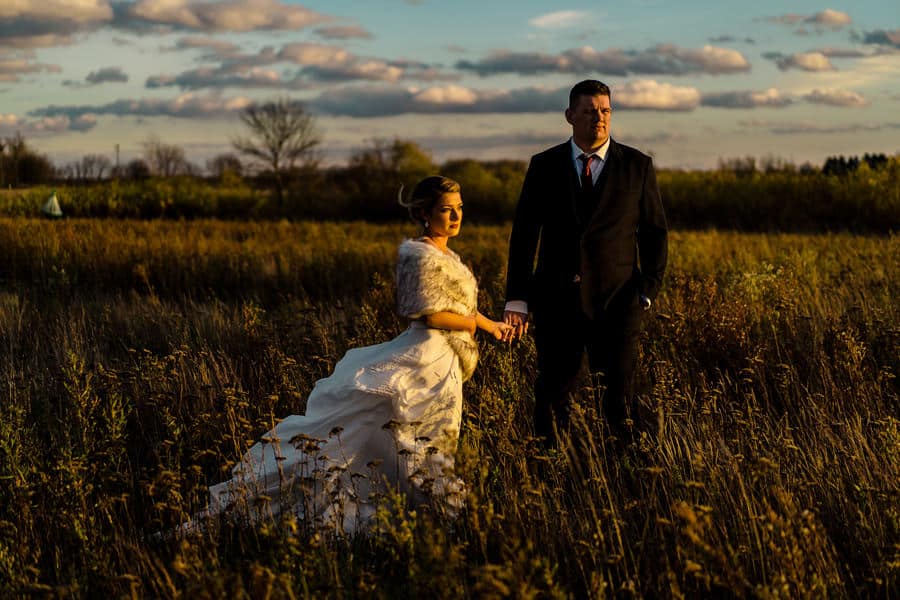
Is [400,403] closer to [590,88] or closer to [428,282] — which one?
[428,282]

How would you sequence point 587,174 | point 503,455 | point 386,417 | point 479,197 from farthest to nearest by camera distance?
point 479,197 → point 503,455 → point 587,174 → point 386,417

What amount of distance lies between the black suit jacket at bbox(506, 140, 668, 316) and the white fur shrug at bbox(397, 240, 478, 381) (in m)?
0.48

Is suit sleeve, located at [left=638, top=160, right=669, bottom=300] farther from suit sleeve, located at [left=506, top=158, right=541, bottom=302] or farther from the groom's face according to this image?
suit sleeve, located at [left=506, top=158, right=541, bottom=302]

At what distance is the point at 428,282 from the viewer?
14.8 feet

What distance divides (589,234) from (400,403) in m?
1.40

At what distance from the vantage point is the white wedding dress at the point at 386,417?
4535mm

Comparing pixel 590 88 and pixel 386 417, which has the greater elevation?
pixel 590 88

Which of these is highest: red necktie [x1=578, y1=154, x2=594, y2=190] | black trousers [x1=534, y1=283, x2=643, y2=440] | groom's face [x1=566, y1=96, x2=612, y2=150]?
groom's face [x1=566, y1=96, x2=612, y2=150]

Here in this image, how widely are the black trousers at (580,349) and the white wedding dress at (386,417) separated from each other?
492mm

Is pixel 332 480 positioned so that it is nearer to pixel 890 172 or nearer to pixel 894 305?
pixel 894 305

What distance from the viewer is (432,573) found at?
3.30 metres

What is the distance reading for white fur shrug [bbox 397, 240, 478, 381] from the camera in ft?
14.9

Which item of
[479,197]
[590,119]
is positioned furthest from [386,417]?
[479,197]

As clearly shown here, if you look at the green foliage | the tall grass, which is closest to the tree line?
the green foliage
